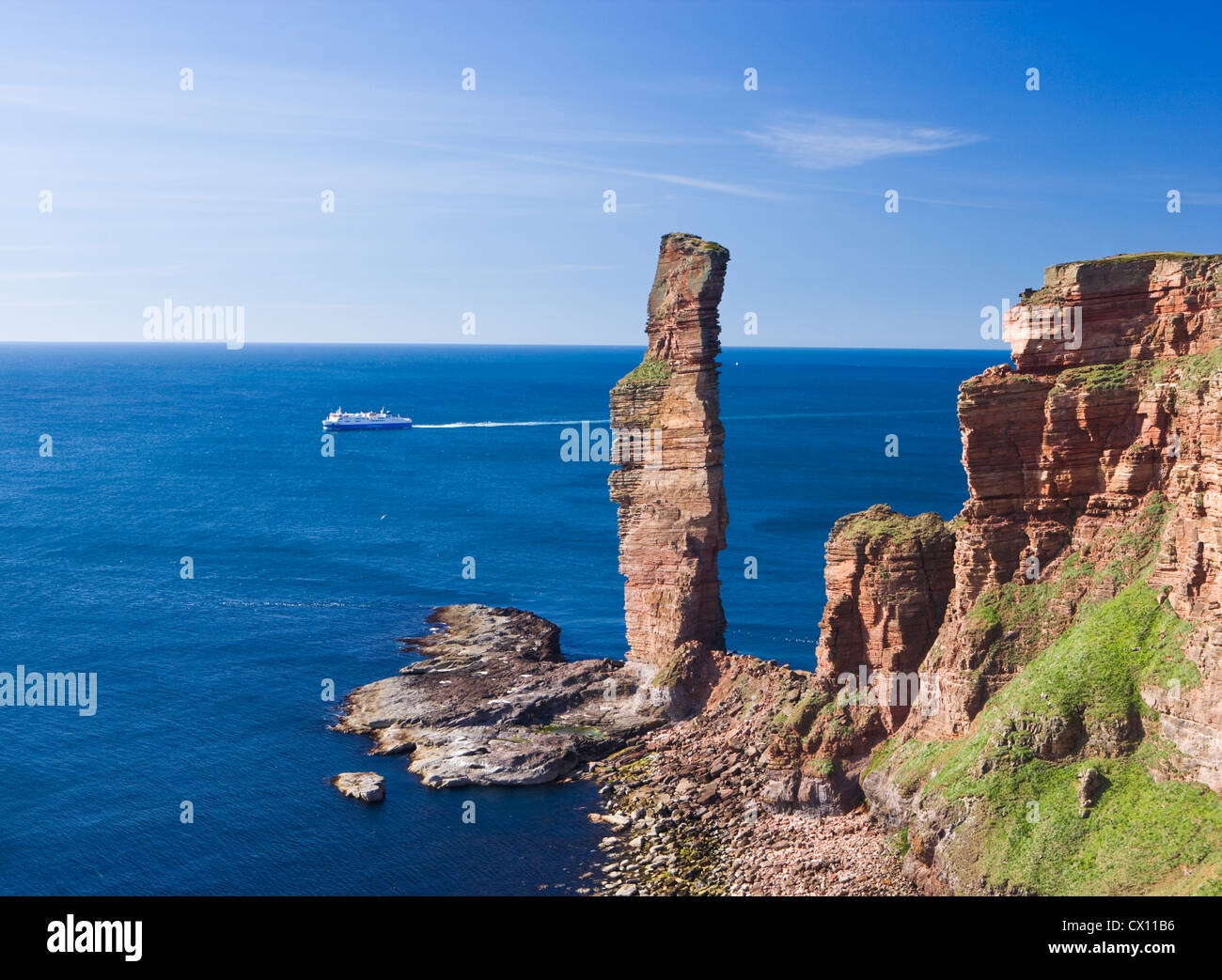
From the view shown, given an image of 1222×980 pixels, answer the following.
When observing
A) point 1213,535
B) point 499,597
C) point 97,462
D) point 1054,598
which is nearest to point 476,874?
point 1054,598

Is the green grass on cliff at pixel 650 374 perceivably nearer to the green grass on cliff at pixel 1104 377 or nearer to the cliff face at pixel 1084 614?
the cliff face at pixel 1084 614

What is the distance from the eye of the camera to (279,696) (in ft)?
269

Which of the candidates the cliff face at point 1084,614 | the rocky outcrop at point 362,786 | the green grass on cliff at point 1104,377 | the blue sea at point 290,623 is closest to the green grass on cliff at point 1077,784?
the cliff face at point 1084,614

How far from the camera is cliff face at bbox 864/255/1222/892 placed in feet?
132

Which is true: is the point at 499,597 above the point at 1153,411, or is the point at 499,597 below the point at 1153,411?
below

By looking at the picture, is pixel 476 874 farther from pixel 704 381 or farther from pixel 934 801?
pixel 704 381

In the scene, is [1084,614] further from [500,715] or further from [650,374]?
[500,715]

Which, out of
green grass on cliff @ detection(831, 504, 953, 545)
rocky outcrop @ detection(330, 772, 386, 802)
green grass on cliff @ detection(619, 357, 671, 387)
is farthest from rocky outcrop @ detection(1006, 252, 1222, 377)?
rocky outcrop @ detection(330, 772, 386, 802)

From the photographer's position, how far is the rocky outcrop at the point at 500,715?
65.2 m

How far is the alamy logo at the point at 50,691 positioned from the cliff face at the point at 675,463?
42.5 metres

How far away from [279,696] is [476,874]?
33.3 m

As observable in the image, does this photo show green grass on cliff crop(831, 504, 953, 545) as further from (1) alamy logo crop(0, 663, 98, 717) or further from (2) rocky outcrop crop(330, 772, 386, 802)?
(1) alamy logo crop(0, 663, 98, 717)

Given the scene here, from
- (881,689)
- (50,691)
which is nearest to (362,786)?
(881,689)

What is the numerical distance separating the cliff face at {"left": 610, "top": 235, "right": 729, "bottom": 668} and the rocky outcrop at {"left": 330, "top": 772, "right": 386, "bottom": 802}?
18.6 meters
